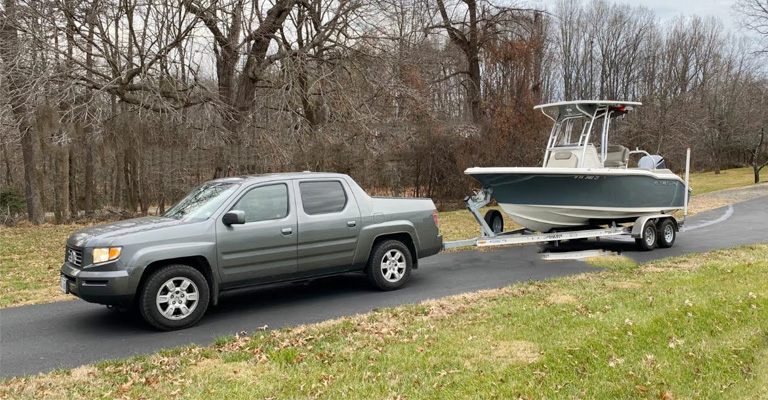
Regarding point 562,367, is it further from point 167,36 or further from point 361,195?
point 167,36

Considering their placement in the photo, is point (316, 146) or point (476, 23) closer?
point (316, 146)

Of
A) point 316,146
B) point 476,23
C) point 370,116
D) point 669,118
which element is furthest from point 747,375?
point 669,118

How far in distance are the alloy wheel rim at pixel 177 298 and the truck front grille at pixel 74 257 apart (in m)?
0.96

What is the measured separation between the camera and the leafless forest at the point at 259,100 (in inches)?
551

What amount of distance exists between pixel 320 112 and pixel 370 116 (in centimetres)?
191

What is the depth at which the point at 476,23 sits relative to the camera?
27.0m

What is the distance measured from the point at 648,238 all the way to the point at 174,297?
960cm

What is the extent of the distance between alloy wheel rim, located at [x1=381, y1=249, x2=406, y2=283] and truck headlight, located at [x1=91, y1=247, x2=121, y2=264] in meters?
3.51

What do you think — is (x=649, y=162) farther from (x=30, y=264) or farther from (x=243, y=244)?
(x=30, y=264)

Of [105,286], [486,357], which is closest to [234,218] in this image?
[105,286]

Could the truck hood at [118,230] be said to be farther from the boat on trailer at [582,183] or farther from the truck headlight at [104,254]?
the boat on trailer at [582,183]

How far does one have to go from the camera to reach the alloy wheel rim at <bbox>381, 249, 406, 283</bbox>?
826 centimetres

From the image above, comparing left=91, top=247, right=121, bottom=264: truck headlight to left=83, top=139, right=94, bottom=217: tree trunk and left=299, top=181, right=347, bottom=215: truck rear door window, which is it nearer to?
left=299, top=181, right=347, bottom=215: truck rear door window

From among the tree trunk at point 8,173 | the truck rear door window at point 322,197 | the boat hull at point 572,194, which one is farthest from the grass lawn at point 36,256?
the tree trunk at point 8,173
